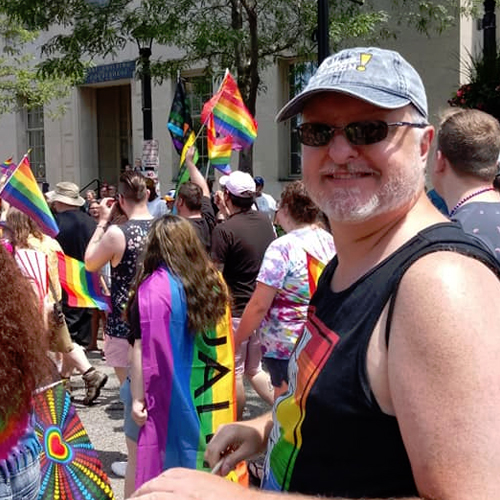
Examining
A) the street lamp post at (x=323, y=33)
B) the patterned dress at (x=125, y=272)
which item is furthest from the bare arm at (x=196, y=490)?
the street lamp post at (x=323, y=33)

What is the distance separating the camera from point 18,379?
7.61ft

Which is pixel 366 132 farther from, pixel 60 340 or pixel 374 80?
pixel 60 340

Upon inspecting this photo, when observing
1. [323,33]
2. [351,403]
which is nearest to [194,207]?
[323,33]

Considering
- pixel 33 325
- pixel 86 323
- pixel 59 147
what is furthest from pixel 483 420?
pixel 59 147

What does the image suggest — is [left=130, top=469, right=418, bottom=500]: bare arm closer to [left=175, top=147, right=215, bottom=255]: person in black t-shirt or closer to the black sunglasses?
the black sunglasses

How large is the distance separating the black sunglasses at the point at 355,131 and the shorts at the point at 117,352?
3.68 meters

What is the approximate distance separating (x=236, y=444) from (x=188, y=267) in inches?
77.4

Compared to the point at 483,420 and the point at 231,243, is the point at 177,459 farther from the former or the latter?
the point at 483,420

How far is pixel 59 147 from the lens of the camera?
2178 centimetres

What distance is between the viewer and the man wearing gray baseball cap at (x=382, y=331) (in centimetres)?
113

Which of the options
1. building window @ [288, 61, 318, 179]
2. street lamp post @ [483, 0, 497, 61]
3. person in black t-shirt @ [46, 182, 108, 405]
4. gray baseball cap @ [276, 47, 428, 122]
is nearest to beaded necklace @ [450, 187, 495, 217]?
gray baseball cap @ [276, 47, 428, 122]

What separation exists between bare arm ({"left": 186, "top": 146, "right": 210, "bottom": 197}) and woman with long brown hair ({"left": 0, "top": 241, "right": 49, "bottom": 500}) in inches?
156

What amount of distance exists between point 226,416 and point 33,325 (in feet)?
5.86

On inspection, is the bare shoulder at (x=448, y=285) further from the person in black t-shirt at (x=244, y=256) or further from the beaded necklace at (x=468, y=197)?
the person in black t-shirt at (x=244, y=256)
